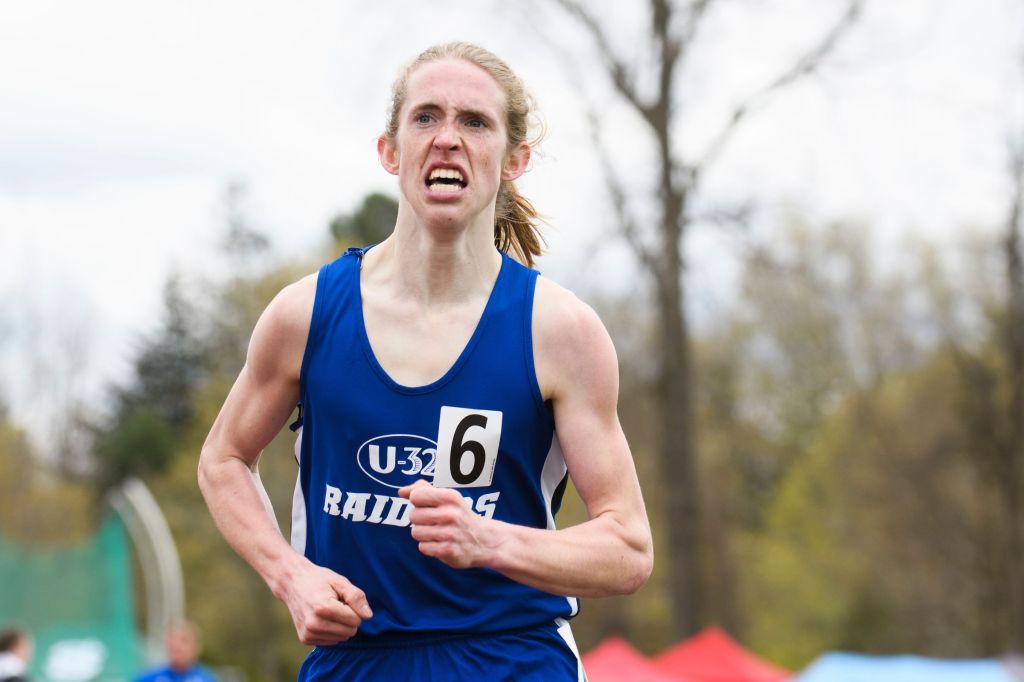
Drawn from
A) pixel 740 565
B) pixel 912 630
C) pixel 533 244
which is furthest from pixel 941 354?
Answer: pixel 533 244

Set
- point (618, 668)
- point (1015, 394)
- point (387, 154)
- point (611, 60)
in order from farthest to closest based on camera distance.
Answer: point (1015, 394) → point (611, 60) → point (618, 668) → point (387, 154)

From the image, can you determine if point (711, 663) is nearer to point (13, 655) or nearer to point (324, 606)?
point (13, 655)

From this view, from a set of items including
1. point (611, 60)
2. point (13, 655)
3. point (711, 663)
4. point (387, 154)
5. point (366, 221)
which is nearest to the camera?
point (387, 154)

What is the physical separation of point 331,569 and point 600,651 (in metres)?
13.3

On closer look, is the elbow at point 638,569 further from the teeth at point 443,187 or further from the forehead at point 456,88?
the forehead at point 456,88

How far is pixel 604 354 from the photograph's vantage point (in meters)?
3.42

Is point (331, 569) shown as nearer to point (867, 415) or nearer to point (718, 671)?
point (718, 671)

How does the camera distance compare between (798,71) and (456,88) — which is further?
(798,71)

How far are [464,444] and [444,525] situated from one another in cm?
37

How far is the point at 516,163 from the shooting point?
3.70 metres

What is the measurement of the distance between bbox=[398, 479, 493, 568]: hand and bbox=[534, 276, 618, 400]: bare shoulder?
492 mm

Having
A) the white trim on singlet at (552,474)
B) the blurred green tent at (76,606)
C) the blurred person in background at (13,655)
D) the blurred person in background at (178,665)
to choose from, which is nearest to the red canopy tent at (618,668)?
the blurred person in background at (178,665)

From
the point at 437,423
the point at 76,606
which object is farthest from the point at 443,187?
the point at 76,606

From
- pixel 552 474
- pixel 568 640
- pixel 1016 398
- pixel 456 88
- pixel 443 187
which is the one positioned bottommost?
pixel 1016 398
